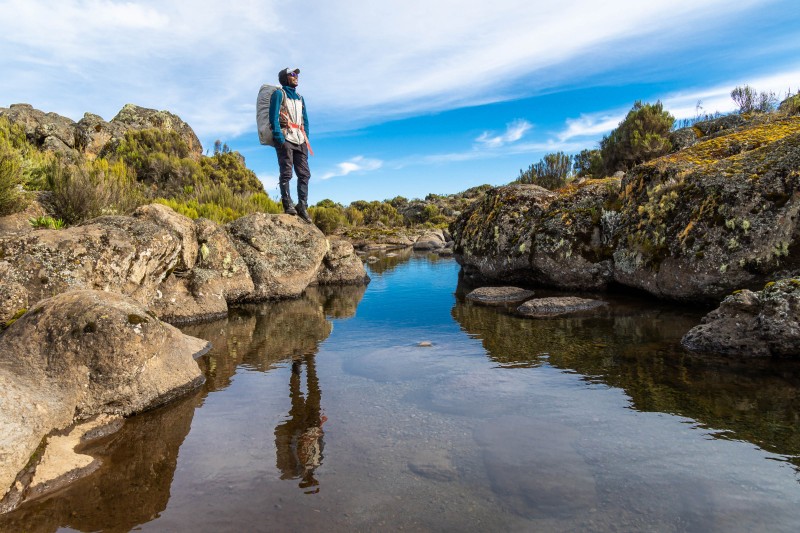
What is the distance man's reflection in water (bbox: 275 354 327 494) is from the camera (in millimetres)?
3838

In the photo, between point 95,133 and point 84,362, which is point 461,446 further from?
point 95,133

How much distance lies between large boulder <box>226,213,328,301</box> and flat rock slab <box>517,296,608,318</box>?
21.2ft

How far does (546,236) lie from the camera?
12.7 meters

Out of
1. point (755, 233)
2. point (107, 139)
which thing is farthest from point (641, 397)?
point (107, 139)

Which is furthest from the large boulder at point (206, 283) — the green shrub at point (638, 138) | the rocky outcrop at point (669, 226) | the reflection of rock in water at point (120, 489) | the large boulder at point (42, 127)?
the green shrub at point (638, 138)

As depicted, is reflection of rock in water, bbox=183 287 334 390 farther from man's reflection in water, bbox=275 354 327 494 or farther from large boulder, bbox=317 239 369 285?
large boulder, bbox=317 239 369 285

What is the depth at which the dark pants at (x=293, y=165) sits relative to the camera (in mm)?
12195

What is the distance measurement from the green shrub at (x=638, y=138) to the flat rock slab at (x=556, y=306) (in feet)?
54.4

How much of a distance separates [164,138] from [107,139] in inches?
142

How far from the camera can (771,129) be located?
457 inches

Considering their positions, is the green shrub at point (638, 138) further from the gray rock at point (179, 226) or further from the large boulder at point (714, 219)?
the gray rock at point (179, 226)

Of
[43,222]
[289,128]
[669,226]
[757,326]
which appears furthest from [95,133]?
[757,326]

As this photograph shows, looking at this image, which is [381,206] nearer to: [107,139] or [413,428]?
[107,139]

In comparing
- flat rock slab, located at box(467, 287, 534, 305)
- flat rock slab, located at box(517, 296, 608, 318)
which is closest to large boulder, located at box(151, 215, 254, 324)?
flat rock slab, located at box(467, 287, 534, 305)
